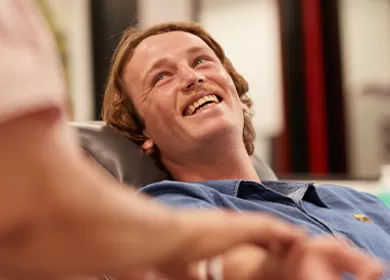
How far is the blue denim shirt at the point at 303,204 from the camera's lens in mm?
1080

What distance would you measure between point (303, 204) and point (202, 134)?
0.90 ft

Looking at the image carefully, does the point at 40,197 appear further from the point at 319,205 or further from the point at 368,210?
the point at 368,210

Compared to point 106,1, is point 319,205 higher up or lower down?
lower down

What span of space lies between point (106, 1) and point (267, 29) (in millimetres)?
979

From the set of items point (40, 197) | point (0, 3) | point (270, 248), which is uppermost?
point (0, 3)

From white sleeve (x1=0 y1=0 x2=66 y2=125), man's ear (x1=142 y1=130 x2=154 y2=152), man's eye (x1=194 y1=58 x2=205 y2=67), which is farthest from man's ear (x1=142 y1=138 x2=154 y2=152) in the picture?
white sleeve (x1=0 y1=0 x2=66 y2=125)

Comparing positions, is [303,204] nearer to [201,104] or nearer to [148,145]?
[201,104]

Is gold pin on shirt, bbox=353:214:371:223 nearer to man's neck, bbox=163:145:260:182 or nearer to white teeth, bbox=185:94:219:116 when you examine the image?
man's neck, bbox=163:145:260:182

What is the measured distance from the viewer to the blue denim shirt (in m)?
1.08

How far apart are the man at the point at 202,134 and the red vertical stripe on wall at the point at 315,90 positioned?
1.70 m

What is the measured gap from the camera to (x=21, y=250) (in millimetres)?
354

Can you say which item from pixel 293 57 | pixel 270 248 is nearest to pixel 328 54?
pixel 293 57

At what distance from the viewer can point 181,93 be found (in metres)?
1.34

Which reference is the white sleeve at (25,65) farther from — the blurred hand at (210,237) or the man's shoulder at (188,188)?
the man's shoulder at (188,188)
